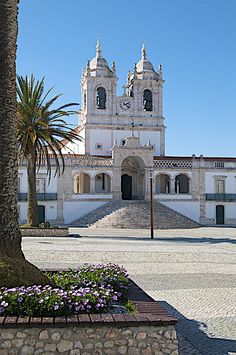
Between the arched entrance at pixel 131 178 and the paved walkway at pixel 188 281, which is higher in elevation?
the arched entrance at pixel 131 178

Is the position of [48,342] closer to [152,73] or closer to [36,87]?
[36,87]

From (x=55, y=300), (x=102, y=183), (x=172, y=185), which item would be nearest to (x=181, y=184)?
(x=172, y=185)

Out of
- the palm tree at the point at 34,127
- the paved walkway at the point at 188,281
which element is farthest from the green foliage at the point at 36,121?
the paved walkway at the point at 188,281

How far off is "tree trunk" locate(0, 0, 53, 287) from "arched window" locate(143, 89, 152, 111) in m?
42.6

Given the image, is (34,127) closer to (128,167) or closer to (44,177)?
(44,177)

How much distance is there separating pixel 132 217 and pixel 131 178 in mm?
9694

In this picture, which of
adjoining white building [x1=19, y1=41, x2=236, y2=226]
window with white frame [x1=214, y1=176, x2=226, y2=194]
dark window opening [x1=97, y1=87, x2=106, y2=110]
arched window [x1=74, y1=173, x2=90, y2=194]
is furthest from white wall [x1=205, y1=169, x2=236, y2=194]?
dark window opening [x1=97, y1=87, x2=106, y2=110]

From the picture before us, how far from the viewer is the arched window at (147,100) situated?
4838 centimetres

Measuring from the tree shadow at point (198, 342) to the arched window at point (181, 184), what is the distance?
126 ft

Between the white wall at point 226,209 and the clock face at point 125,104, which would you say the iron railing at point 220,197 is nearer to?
the white wall at point 226,209

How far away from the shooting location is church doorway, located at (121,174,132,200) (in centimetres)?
4503

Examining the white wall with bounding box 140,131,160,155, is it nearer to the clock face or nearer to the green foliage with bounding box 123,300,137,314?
the clock face

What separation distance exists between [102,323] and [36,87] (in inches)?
839

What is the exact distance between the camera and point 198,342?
6.04 meters
